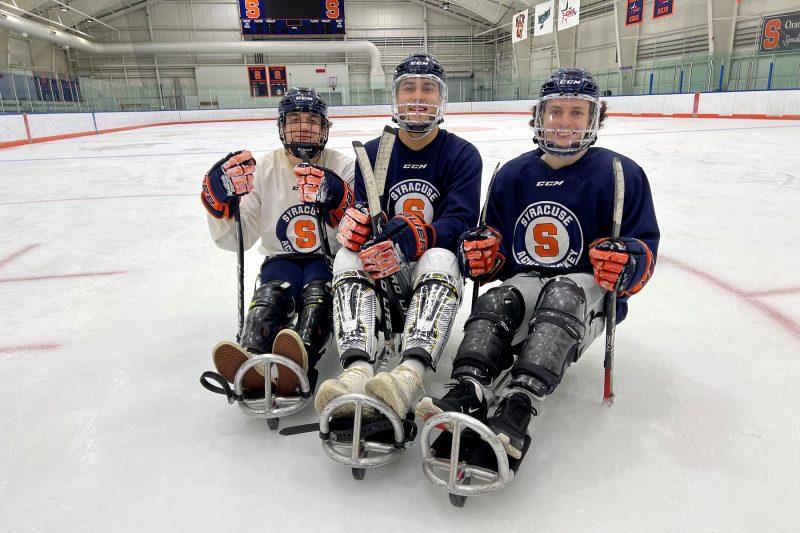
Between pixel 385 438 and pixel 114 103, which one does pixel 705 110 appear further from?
pixel 114 103

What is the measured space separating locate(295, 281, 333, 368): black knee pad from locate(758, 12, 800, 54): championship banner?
14.4 metres

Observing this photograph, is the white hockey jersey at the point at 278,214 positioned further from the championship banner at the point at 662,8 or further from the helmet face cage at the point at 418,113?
the championship banner at the point at 662,8

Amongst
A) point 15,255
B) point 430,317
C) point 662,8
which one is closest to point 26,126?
point 15,255

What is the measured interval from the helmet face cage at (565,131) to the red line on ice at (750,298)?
41.0 inches

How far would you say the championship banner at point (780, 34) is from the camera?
1148 centimetres

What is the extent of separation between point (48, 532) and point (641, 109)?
1611cm

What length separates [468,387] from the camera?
1.16 m

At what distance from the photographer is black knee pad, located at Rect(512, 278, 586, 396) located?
1.17 m

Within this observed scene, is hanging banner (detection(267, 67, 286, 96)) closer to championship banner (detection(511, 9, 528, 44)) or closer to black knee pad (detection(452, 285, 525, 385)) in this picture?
championship banner (detection(511, 9, 528, 44))

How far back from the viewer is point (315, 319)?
4.94 feet

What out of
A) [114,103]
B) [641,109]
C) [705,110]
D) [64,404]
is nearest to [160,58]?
[114,103]

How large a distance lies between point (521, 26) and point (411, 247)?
20.5 metres

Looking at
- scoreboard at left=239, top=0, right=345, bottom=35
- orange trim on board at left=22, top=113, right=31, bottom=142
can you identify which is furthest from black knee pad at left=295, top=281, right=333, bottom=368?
scoreboard at left=239, top=0, right=345, bottom=35

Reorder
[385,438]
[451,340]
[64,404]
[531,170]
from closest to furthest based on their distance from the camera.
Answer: [385,438] → [64,404] → [531,170] → [451,340]
